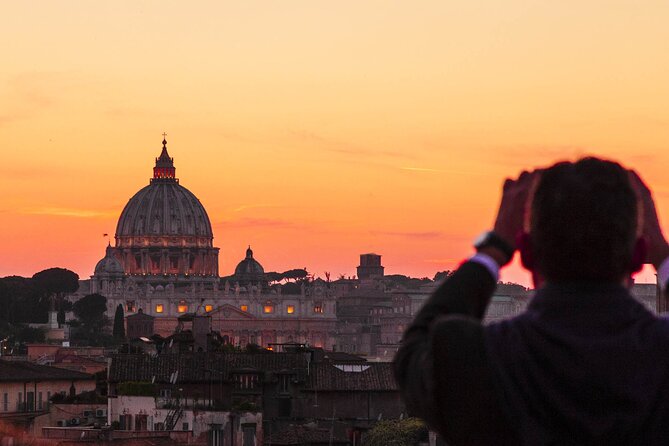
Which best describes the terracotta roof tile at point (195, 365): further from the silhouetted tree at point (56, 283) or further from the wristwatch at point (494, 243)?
the silhouetted tree at point (56, 283)

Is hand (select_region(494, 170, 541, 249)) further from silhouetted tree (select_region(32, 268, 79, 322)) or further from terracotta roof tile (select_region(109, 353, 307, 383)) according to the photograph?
silhouetted tree (select_region(32, 268, 79, 322))

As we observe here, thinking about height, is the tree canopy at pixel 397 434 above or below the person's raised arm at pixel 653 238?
below

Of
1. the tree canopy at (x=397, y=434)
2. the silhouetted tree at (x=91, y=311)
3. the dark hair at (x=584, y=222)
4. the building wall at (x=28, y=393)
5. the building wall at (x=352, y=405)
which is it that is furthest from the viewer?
the silhouetted tree at (x=91, y=311)

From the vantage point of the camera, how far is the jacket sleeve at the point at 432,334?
3340 millimetres

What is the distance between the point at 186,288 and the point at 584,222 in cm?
17957

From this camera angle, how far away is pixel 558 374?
3.28m

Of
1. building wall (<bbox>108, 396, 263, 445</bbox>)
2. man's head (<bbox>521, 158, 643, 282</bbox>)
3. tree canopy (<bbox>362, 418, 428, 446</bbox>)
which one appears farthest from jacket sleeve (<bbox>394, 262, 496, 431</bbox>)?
building wall (<bbox>108, 396, 263, 445</bbox>)

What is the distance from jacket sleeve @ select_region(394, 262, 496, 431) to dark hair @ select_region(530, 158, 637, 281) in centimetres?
12

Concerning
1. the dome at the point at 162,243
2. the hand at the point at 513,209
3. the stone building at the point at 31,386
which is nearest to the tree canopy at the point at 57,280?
the dome at the point at 162,243

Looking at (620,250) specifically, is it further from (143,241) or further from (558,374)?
(143,241)

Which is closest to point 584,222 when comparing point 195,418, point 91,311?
point 195,418

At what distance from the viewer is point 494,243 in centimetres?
355

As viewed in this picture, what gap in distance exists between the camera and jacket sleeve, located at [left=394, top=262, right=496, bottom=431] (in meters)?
3.34

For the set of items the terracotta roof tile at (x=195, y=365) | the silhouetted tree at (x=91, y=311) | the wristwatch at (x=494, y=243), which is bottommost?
the wristwatch at (x=494, y=243)
